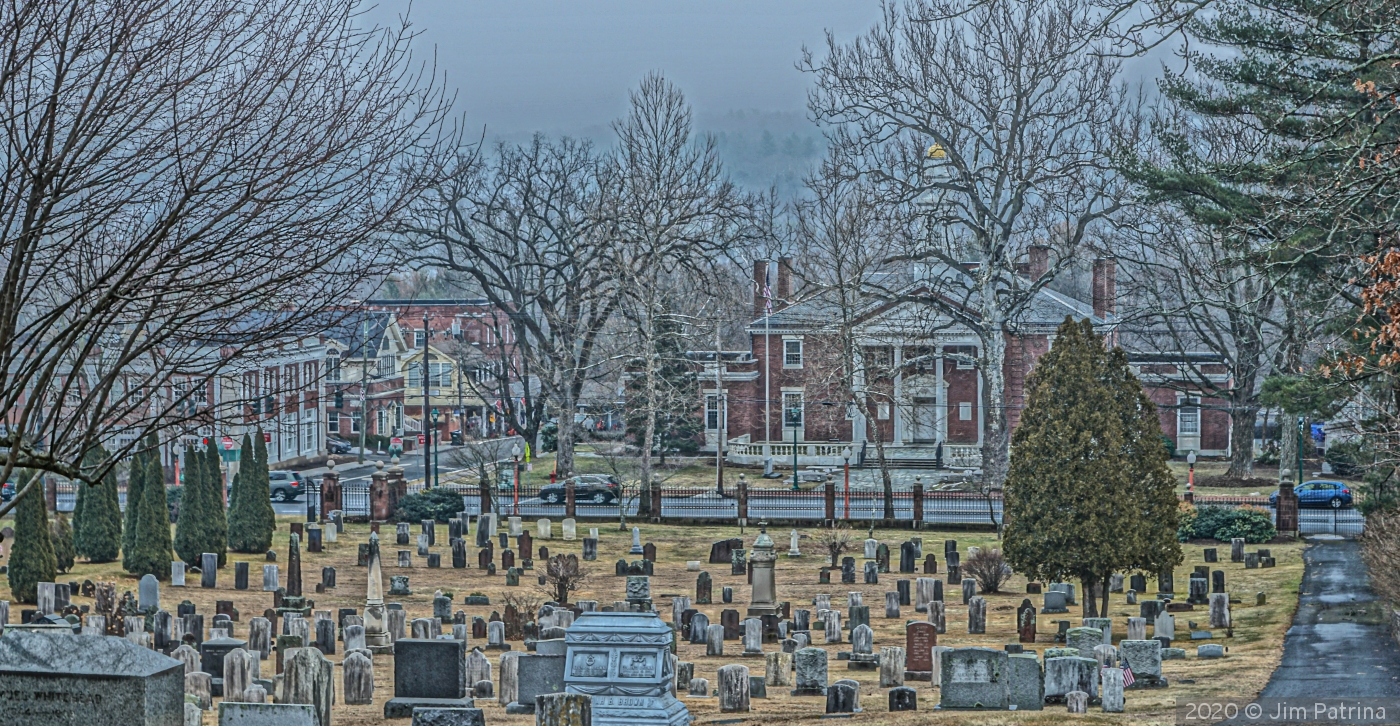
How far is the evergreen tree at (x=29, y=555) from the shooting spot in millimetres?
26141

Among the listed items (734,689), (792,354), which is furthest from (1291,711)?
(792,354)

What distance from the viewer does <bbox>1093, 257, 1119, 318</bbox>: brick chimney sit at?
5145 centimetres

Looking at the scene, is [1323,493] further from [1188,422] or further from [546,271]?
[546,271]

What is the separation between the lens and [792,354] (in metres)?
59.0

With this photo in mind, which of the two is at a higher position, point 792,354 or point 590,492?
point 792,354

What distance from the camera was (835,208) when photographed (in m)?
43.4

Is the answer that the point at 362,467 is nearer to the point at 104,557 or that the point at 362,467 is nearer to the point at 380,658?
the point at 104,557

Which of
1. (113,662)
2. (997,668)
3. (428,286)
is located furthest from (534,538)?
(428,286)

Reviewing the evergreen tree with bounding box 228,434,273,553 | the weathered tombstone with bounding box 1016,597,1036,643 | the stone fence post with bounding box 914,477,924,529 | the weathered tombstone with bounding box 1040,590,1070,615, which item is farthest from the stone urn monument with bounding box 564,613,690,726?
the stone fence post with bounding box 914,477,924,529

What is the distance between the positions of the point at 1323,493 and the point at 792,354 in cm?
2223

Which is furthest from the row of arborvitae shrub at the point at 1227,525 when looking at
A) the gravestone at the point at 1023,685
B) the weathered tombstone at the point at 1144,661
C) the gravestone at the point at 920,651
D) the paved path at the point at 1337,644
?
the gravestone at the point at 1023,685

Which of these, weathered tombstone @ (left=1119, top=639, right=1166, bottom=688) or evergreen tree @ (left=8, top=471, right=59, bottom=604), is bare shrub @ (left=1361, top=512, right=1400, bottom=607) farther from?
evergreen tree @ (left=8, top=471, right=59, bottom=604)

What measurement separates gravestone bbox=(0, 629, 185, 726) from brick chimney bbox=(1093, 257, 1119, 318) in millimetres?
43247

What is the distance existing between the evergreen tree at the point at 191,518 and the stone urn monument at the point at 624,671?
1897cm
